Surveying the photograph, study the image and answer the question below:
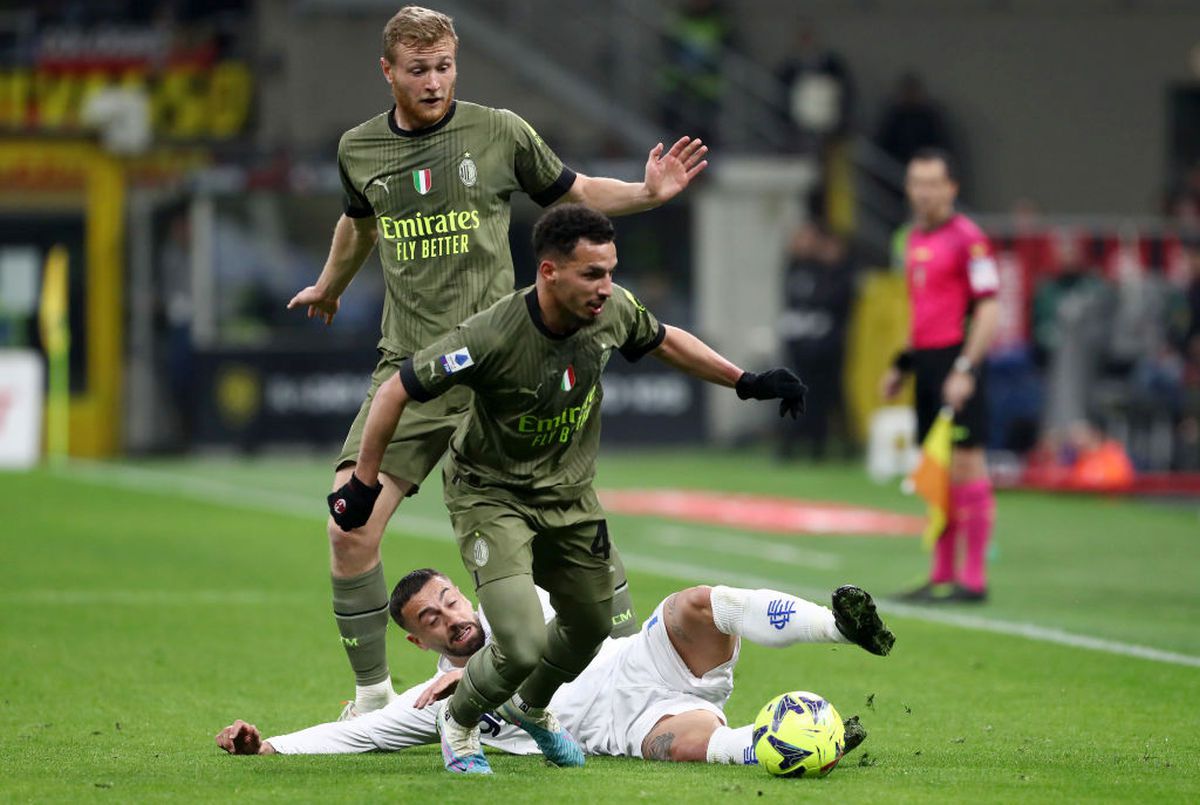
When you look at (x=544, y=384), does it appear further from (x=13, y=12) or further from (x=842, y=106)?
(x=13, y=12)

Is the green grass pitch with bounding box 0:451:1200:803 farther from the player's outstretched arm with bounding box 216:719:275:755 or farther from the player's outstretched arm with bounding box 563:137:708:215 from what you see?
the player's outstretched arm with bounding box 563:137:708:215

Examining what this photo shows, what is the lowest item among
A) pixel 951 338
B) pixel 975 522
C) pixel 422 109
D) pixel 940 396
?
pixel 975 522

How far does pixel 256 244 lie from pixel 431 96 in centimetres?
1723

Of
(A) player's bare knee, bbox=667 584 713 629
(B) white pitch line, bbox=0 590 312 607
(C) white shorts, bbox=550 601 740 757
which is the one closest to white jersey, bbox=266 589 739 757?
(C) white shorts, bbox=550 601 740 757

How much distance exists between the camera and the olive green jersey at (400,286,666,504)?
693cm

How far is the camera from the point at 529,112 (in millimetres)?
26875

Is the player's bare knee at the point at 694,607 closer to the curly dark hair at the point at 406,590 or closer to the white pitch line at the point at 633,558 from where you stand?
the curly dark hair at the point at 406,590

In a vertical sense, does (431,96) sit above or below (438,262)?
above

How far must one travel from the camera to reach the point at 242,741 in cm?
744

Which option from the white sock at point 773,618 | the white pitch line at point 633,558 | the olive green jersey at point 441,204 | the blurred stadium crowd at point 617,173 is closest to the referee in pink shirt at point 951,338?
the white pitch line at point 633,558

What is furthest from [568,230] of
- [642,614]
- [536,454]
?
[642,614]

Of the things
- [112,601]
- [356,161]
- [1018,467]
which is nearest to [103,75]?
[1018,467]

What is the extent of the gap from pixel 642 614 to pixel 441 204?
409 centimetres

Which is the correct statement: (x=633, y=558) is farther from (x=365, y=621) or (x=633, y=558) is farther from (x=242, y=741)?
(x=242, y=741)
